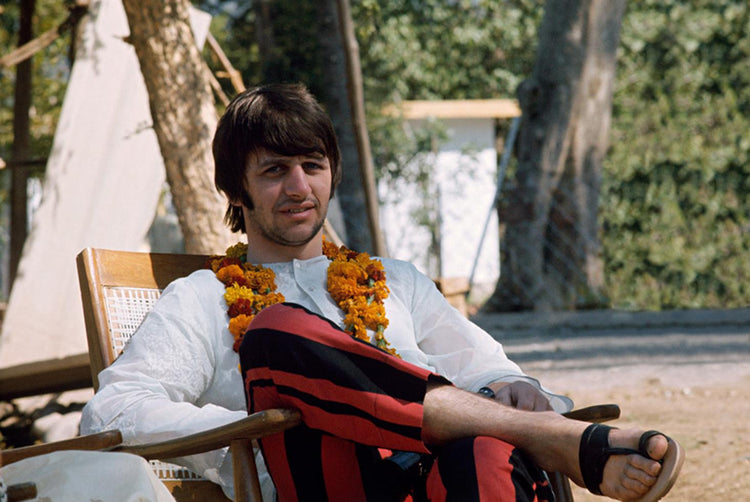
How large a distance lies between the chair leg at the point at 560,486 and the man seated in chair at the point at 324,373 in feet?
0.40

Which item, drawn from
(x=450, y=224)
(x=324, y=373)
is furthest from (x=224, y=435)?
(x=450, y=224)

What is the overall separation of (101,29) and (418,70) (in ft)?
30.8

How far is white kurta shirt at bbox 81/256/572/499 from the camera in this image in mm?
2326

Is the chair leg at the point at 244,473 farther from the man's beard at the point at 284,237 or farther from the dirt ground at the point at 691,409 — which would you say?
the dirt ground at the point at 691,409

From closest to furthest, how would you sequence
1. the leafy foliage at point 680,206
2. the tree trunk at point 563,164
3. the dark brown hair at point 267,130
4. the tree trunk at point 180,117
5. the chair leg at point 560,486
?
the chair leg at point 560,486, the dark brown hair at point 267,130, the tree trunk at point 180,117, the tree trunk at point 563,164, the leafy foliage at point 680,206

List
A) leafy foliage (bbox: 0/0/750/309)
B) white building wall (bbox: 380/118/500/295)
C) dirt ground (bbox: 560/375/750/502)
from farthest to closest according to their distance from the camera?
white building wall (bbox: 380/118/500/295), leafy foliage (bbox: 0/0/750/309), dirt ground (bbox: 560/375/750/502)

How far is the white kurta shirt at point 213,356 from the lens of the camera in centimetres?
233

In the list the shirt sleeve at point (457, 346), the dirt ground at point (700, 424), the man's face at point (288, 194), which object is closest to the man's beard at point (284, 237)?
the man's face at point (288, 194)

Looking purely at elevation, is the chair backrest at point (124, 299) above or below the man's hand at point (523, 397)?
above

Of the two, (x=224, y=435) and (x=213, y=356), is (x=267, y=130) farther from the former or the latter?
(x=224, y=435)

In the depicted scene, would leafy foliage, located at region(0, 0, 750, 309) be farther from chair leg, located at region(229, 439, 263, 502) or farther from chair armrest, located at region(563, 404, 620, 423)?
chair leg, located at region(229, 439, 263, 502)

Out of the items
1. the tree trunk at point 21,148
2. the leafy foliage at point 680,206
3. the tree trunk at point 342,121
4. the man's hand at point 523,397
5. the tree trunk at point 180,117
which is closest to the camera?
the man's hand at point 523,397

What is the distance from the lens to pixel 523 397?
243cm

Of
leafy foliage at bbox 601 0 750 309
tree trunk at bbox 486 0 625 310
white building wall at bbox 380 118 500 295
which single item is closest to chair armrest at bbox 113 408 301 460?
tree trunk at bbox 486 0 625 310
